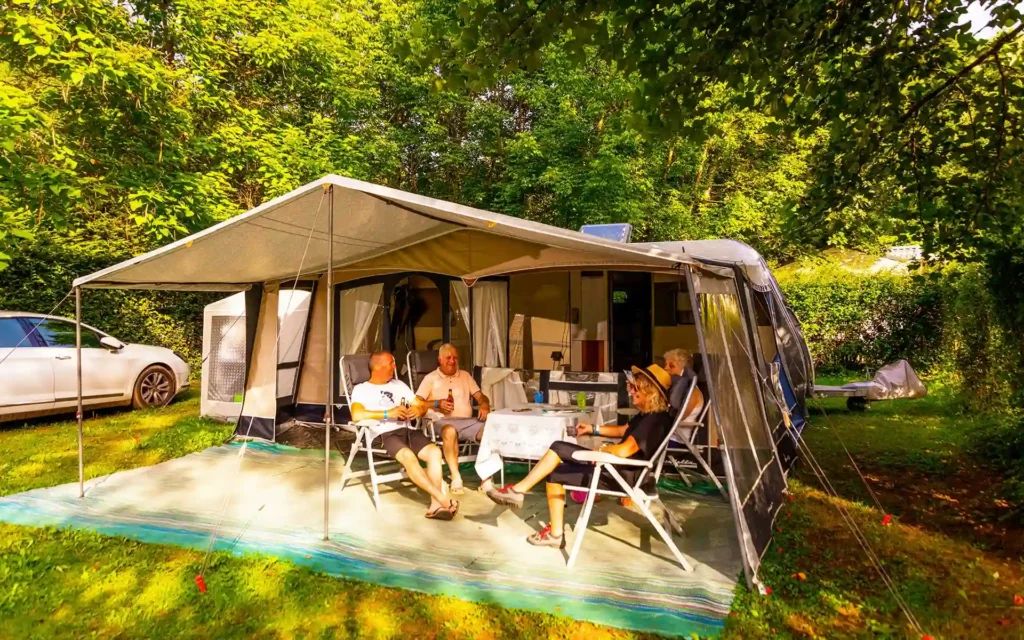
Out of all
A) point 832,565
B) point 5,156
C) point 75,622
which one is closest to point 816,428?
point 832,565

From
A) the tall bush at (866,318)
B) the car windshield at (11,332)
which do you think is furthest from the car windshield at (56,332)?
the tall bush at (866,318)

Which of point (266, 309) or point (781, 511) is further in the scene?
point (266, 309)

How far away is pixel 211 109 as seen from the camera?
9.24m

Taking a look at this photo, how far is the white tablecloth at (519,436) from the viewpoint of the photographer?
13.5ft

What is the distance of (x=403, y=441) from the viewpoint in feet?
14.1

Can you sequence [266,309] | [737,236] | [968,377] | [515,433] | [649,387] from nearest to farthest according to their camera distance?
[649,387]
[515,433]
[968,377]
[266,309]
[737,236]

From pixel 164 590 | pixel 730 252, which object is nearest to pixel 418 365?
pixel 730 252

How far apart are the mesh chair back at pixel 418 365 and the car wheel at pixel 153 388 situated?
4.14 metres

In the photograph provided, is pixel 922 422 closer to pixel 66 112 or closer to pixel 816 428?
pixel 816 428

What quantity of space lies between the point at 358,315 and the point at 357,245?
6.51ft

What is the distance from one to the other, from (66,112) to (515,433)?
7.03 meters

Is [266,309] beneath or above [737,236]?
beneath

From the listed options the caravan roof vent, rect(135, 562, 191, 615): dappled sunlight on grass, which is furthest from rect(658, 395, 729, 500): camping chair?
rect(135, 562, 191, 615): dappled sunlight on grass

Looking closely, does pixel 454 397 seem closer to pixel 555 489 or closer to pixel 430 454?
pixel 430 454
